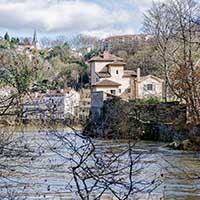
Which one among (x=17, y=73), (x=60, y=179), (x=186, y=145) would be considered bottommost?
(x=60, y=179)

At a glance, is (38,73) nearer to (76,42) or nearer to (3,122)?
(3,122)

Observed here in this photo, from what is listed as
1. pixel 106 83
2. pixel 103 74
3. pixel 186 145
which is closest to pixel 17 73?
pixel 186 145

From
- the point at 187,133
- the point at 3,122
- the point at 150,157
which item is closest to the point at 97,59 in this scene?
the point at 187,133

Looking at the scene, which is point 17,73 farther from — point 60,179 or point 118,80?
point 118,80

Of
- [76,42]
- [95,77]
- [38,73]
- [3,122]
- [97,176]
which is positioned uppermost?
[76,42]

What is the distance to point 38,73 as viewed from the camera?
4.91 metres

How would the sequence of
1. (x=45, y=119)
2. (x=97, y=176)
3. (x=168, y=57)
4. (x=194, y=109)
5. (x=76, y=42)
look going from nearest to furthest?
1. (x=97, y=176)
2. (x=45, y=119)
3. (x=194, y=109)
4. (x=168, y=57)
5. (x=76, y=42)

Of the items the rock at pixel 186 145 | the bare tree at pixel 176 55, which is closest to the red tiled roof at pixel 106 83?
the bare tree at pixel 176 55

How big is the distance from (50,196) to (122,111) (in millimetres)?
21195

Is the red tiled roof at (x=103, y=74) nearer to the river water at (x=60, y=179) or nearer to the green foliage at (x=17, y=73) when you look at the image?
the river water at (x=60, y=179)

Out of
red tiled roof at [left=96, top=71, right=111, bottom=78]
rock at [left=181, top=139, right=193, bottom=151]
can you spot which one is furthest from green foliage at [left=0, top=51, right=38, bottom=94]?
red tiled roof at [left=96, top=71, right=111, bottom=78]

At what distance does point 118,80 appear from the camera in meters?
53.6

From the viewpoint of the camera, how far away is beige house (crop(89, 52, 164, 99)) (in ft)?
162

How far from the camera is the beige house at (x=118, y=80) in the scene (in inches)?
1943
